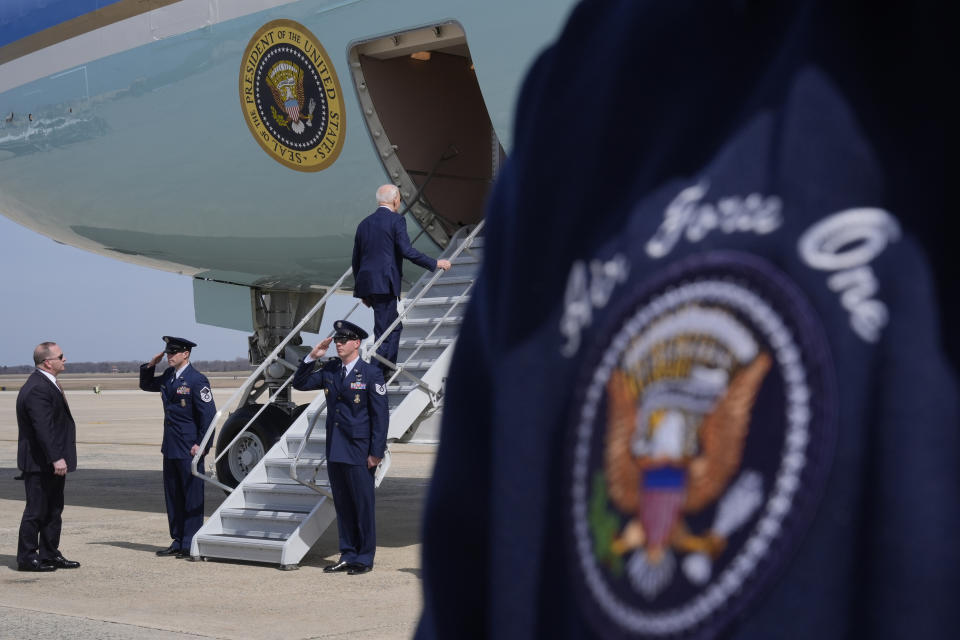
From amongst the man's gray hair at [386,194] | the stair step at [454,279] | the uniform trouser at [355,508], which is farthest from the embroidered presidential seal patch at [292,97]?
the uniform trouser at [355,508]

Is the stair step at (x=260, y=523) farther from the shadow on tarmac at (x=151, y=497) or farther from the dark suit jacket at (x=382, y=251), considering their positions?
the dark suit jacket at (x=382, y=251)

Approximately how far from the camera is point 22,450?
872 centimetres

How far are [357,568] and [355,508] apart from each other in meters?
0.43

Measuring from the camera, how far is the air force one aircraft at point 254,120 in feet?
28.1

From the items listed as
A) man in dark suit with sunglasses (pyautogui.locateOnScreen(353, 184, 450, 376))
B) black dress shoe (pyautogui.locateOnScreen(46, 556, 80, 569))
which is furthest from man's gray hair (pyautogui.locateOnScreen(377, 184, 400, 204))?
black dress shoe (pyautogui.locateOnScreen(46, 556, 80, 569))

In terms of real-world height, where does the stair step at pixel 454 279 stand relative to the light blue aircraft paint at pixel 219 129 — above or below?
below

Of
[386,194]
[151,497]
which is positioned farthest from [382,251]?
[151,497]

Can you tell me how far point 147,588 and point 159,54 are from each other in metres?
4.42

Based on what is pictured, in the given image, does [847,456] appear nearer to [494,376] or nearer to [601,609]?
[601,609]

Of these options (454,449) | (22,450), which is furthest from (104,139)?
(454,449)

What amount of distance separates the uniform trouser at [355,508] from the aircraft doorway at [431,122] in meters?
2.32

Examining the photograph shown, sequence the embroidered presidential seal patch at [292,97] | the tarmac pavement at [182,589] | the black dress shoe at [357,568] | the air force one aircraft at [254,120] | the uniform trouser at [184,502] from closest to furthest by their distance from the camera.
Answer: the tarmac pavement at [182,589]
the black dress shoe at [357,568]
the air force one aircraft at [254,120]
the embroidered presidential seal patch at [292,97]
the uniform trouser at [184,502]

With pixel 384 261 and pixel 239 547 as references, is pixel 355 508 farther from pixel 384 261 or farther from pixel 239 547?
pixel 384 261

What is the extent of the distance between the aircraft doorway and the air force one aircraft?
0.02m
